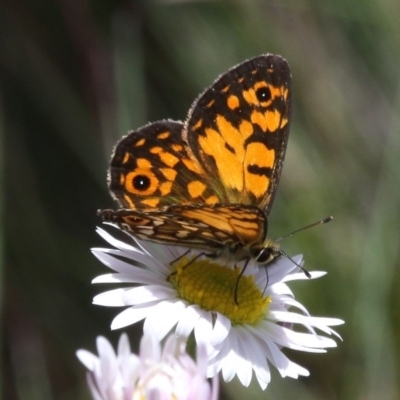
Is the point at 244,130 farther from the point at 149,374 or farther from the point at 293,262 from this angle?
the point at 149,374

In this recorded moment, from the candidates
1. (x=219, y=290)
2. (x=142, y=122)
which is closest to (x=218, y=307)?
(x=219, y=290)

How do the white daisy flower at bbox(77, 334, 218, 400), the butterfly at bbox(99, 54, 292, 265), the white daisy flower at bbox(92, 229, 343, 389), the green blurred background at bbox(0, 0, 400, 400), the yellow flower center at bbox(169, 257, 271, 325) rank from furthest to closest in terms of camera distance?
1. the green blurred background at bbox(0, 0, 400, 400)
2. the butterfly at bbox(99, 54, 292, 265)
3. the yellow flower center at bbox(169, 257, 271, 325)
4. the white daisy flower at bbox(92, 229, 343, 389)
5. the white daisy flower at bbox(77, 334, 218, 400)

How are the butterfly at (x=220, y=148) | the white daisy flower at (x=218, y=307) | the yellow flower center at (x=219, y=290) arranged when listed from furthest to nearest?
1. the butterfly at (x=220, y=148)
2. the yellow flower center at (x=219, y=290)
3. the white daisy flower at (x=218, y=307)

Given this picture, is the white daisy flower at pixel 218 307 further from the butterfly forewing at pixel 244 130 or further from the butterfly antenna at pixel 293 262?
the butterfly forewing at pixel 244 130

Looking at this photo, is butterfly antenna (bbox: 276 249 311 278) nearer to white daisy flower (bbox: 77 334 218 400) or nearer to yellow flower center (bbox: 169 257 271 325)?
yellow flower center (bbox: 169 257 271 325)

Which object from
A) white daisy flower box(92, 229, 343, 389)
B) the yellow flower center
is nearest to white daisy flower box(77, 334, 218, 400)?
white daisy flower box(92, 229, 343, 389)

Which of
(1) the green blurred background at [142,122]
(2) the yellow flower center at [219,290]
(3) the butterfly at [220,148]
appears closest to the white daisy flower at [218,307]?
(2) the yellow flower center at [219,290]

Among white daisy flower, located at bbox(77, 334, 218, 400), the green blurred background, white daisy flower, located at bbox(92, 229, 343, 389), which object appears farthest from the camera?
the green blurred background
